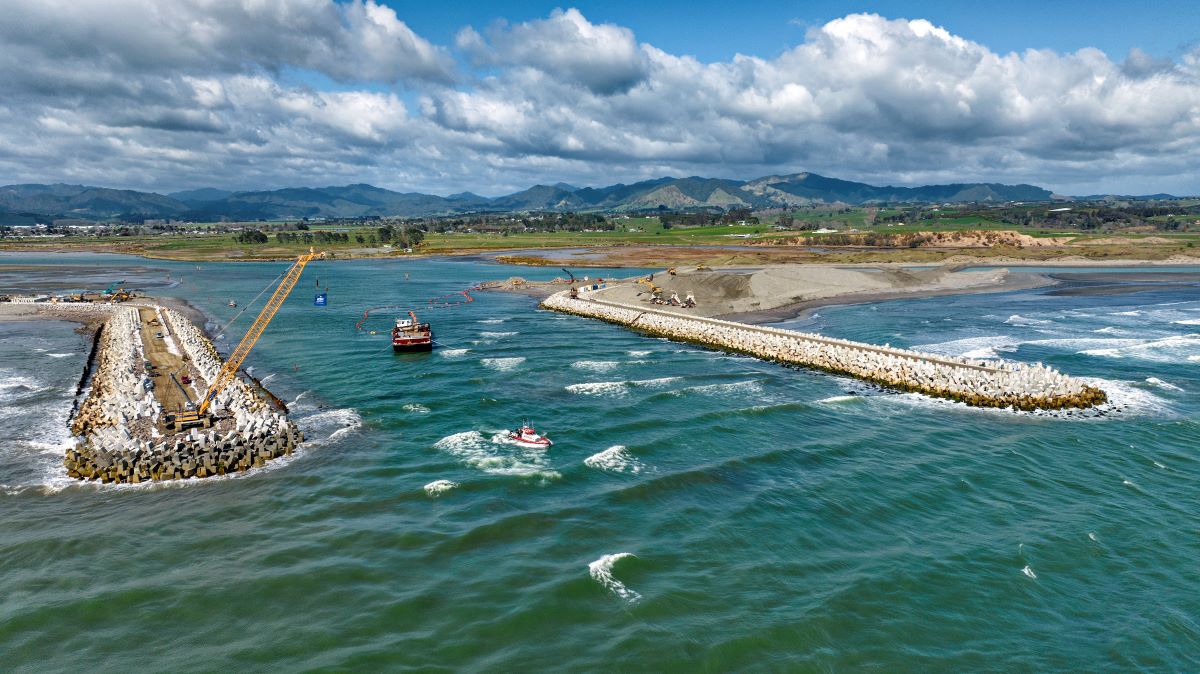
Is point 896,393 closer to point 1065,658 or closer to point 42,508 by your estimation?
point 1065,658

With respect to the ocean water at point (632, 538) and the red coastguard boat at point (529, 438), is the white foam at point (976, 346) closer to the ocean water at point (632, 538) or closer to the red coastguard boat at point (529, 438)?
the ocean water at point (632, 538)

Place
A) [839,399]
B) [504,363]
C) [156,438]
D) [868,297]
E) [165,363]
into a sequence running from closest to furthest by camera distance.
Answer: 1. [156,438]
2. [839,399]
3. [165,363]
4. [504,363]
5. [868,297]

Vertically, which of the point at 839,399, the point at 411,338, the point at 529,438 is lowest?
the point at 839,399

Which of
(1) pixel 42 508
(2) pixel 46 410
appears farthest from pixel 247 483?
(2) pixel 46 410

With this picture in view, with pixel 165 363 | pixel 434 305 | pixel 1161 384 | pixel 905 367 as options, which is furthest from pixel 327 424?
pixel 434 305

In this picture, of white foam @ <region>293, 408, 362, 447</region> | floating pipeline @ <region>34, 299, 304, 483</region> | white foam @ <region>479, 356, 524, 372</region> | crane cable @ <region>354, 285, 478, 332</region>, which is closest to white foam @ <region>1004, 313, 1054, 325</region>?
white foam @ <region>479, 356, 524, 372</region>

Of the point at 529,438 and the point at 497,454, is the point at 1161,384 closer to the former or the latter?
the point at 529,438

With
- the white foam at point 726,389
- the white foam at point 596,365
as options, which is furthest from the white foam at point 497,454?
the white foam at point 596,365
